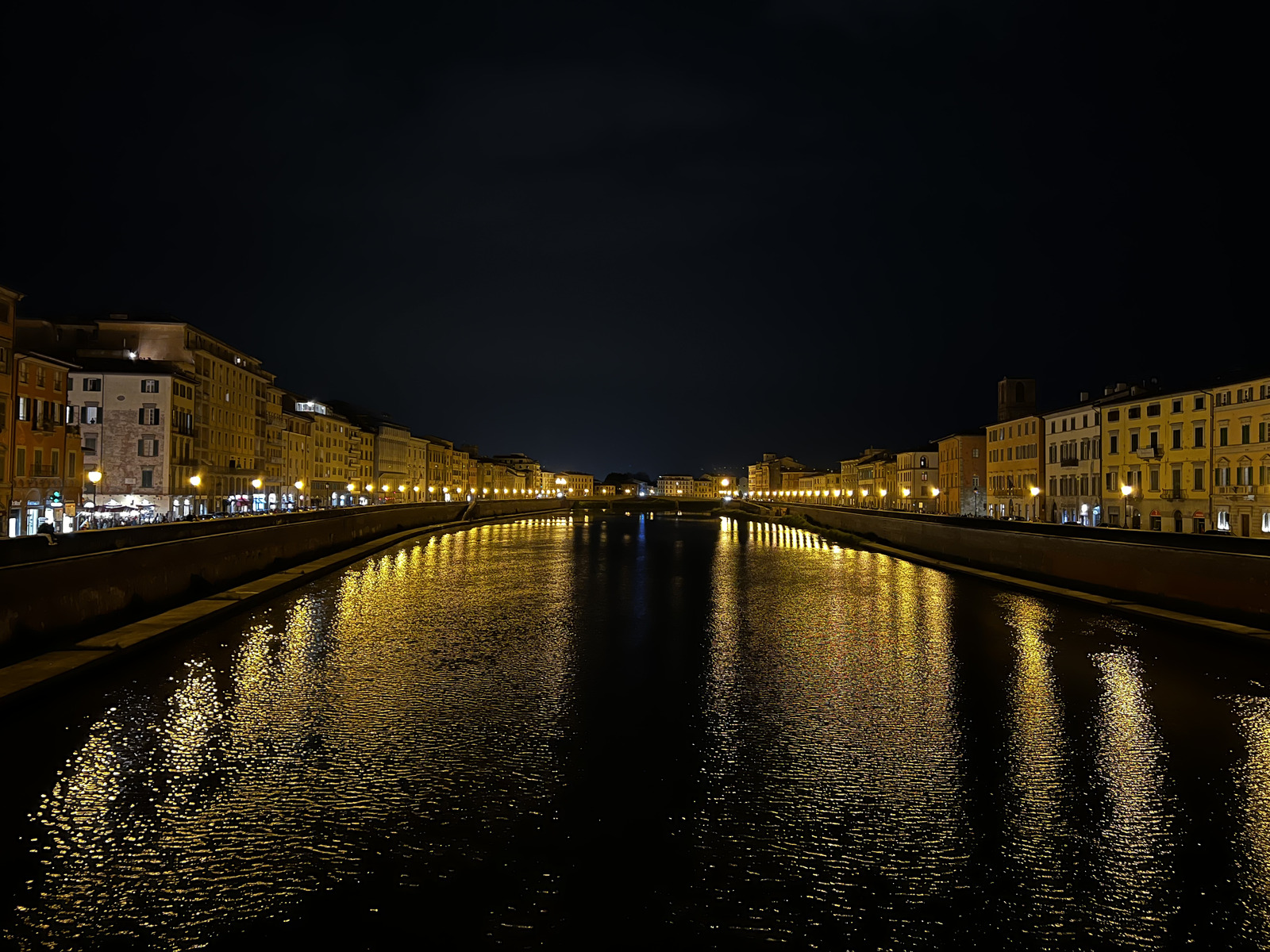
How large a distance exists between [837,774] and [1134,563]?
17.8 m

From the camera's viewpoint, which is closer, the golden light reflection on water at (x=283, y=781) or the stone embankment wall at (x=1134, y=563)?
the golden light reflection on water at (x=283, y=781)

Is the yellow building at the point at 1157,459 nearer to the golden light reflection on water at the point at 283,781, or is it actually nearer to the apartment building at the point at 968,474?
the apartment building at the point at 968,474

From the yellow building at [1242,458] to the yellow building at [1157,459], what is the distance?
31.7 inches

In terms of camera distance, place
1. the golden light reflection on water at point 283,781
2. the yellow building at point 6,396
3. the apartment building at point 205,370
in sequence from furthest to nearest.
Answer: the apartment building at point 205,370
the yellow building at point 6,396
the golden light reflection on water at point 283,781

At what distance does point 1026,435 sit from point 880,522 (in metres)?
27.1

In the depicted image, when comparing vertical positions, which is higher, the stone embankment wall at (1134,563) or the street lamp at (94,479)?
the street lamp at (94,479)

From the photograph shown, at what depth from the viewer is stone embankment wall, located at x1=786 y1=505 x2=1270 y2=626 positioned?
58.3ft

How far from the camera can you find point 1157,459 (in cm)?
5153

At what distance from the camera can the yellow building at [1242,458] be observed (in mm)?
42312

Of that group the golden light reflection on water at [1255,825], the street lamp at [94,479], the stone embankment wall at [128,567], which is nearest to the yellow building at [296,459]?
the street lamp at [94,479]

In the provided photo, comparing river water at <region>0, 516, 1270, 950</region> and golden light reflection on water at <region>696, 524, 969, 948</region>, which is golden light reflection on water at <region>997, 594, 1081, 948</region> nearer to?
river water at <region>0, 516, 1270, 950</region>

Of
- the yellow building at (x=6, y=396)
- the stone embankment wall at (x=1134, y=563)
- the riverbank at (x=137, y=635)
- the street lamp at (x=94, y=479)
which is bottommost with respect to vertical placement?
the riverbank at (x=137, y=635)

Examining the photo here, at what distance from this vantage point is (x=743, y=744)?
32.7ft

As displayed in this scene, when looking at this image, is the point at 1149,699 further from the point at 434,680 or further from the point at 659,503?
the point at 659,503
